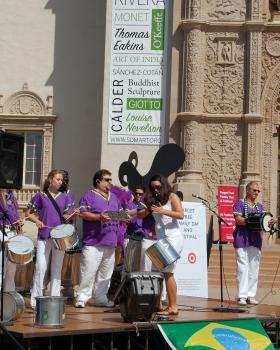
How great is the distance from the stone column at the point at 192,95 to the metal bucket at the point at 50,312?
494 inches

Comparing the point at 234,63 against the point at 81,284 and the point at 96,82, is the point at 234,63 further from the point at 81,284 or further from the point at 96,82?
the point at 81,284

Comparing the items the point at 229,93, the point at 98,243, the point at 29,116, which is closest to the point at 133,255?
the point at 98,243

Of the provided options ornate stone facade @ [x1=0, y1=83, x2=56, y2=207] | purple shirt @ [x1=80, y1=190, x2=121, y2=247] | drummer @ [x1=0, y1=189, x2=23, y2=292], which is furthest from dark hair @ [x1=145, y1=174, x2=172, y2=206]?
ornate stone facade @ [x1=0, y1=83, x2=56, y2=207]

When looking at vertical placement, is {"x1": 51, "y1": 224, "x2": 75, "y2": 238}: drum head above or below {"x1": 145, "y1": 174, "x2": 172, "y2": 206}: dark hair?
below

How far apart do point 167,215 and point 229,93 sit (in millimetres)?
12467

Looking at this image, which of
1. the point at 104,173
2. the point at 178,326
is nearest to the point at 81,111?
the point at 104,173

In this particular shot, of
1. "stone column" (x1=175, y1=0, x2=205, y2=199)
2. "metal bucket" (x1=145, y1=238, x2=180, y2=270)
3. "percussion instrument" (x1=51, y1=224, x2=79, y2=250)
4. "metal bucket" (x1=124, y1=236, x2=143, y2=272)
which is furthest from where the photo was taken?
"stone column" (x1=175, y1=0, x2=205, y2=199)

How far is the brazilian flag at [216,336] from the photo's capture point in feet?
26.2

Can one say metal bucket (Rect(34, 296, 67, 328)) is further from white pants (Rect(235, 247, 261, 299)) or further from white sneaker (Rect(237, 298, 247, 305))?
white pants (Rect(235, 247, 261, 299))

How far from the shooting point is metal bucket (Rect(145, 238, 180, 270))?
341 inches

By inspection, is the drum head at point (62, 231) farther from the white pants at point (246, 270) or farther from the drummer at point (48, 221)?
the white pants at point (246, 270)

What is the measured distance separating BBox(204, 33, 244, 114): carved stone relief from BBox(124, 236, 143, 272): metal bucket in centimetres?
1093

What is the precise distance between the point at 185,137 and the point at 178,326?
12.6 metres

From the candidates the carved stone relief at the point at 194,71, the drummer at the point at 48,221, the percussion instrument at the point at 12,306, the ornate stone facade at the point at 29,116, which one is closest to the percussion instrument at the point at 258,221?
the drummer at the point at 48,221
